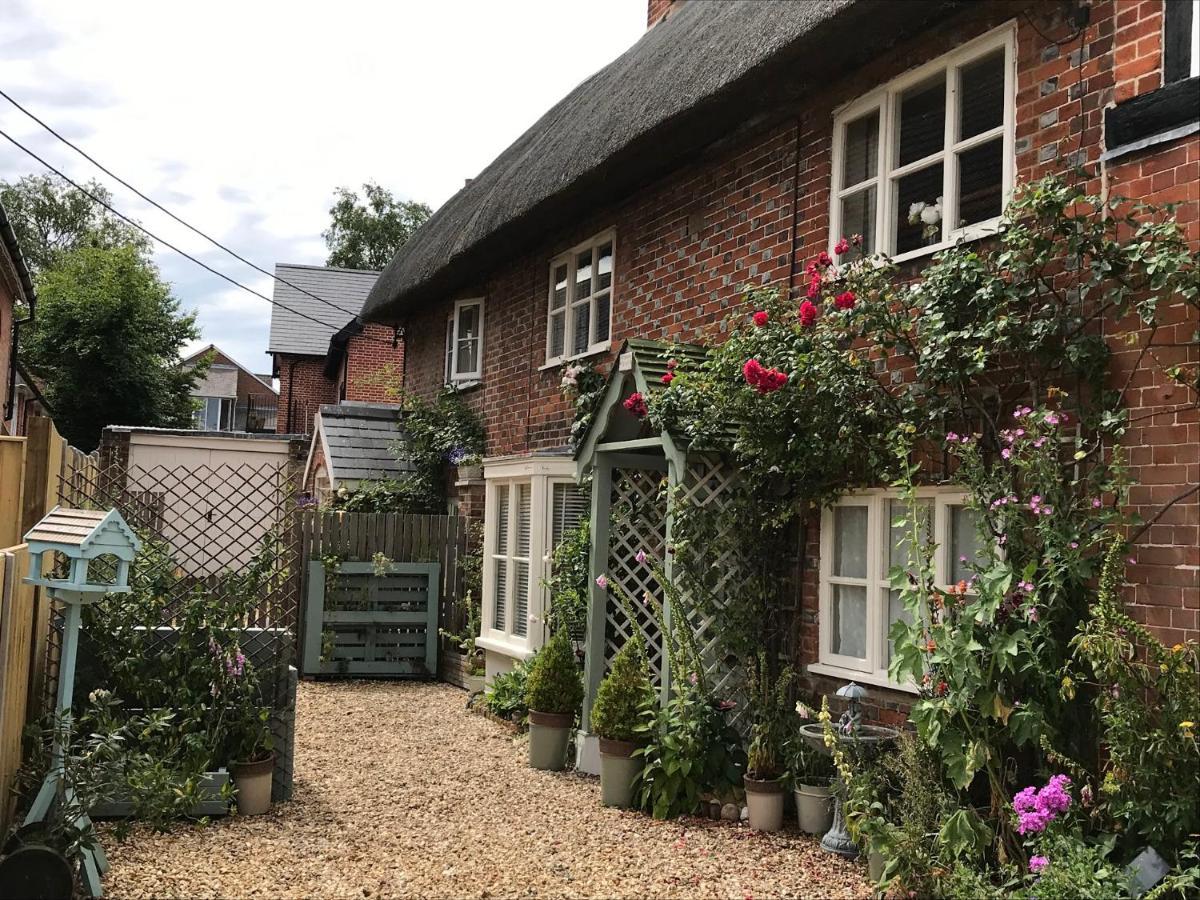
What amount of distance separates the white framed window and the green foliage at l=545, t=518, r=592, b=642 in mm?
1899

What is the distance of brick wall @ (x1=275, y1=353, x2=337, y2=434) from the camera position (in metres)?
29.9

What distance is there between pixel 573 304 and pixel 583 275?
316mm

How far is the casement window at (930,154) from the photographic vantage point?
18.7 feet

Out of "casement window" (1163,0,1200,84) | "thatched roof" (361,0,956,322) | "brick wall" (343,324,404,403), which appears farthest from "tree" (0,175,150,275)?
"casement window" (1163,0,1200,84)

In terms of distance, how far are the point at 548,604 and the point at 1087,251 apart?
20.1ft

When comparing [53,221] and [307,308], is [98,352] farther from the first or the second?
[53,221]

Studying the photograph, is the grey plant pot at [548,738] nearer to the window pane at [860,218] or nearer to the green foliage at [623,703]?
the green foliage at [623,703]

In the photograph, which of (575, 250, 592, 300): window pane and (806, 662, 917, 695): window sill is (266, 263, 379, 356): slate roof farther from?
(806, 662, 917, 695): window sill

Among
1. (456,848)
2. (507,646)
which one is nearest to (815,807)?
(456,848)

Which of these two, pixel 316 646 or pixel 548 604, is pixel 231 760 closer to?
pixel 548 604

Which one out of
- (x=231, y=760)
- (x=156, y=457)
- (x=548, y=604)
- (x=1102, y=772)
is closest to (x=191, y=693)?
(x=231, y=760)

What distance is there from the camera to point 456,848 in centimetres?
569

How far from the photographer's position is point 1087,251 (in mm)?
4723

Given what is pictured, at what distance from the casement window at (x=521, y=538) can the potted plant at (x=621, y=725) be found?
9.32 feet
